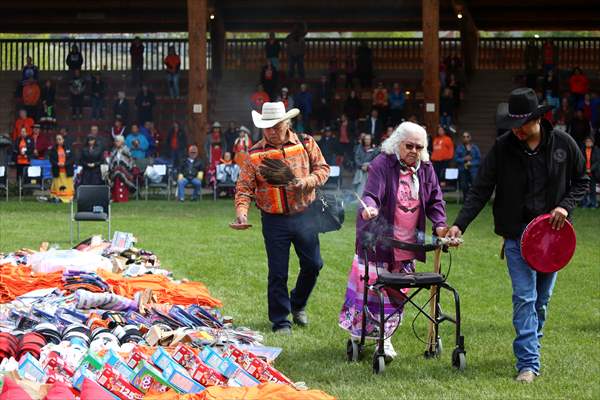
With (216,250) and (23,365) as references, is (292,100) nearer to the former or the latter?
(216,250)

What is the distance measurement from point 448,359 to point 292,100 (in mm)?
20708

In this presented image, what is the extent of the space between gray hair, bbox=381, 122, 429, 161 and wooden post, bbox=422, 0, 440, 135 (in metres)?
17.8

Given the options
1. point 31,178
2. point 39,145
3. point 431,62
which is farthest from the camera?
point 431,62

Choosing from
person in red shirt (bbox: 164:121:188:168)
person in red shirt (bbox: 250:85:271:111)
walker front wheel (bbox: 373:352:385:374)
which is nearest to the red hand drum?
walker front wheel (bbox: 373:352:385:374)

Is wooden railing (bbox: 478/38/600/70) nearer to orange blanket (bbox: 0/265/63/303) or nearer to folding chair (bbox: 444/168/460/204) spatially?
folding chair (bbox: 444/168/460/204)

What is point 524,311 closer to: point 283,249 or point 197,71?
point 283,249

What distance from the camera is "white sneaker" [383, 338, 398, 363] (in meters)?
8.02

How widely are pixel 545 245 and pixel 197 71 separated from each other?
19.5m

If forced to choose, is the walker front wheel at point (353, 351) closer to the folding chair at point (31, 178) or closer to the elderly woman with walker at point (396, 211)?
the elderly woman with walker at point (396, 211)

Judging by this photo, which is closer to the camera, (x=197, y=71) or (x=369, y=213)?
(x=369, y=213)

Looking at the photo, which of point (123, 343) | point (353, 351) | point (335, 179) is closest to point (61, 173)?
point (335, 179)

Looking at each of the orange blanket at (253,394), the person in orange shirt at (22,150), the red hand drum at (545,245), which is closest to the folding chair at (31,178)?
the person in orange shirt at (22,150)

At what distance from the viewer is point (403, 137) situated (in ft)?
26.4

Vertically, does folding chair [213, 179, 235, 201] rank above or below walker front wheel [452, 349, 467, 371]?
above
